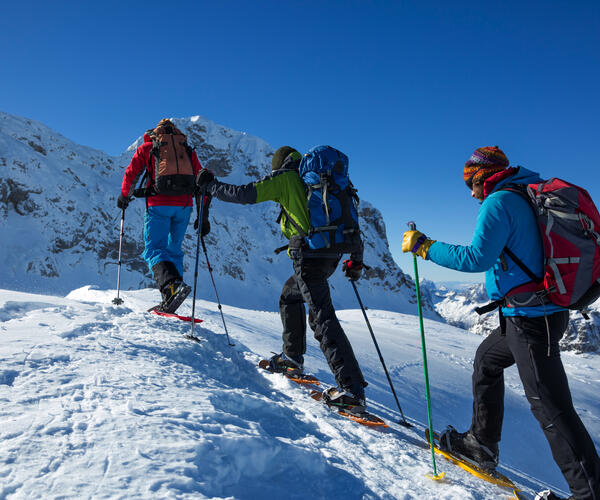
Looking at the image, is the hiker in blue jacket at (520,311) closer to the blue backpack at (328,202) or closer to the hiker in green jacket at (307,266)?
the blue backpack at (328,202)

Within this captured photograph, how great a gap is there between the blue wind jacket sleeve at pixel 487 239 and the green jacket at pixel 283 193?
1.35 metres

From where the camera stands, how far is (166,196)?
4426 millimetres

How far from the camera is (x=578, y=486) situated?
1874 mm

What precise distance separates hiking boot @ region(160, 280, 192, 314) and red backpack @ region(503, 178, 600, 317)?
3.40 metres

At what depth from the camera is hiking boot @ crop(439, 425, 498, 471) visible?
7.89ft

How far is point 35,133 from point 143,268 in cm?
1983

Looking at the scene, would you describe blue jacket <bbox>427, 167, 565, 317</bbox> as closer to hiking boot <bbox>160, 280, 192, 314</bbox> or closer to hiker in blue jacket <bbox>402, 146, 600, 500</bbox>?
hiker in blue jacket <bbox>402, 146, 600, 500</bbox>

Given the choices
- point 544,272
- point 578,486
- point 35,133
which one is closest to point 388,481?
point 578,486

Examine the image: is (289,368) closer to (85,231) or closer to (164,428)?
(164,428)

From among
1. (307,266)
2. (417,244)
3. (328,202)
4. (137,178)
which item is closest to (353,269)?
(307,266)

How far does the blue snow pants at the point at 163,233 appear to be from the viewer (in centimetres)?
442

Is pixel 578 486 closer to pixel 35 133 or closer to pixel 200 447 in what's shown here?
pixel 200 447

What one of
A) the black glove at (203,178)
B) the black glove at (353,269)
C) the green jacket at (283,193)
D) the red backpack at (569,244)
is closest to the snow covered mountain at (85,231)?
the black glove at (203,178)

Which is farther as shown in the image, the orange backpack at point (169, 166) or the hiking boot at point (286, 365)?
the orange backpack at point (169, 166)
